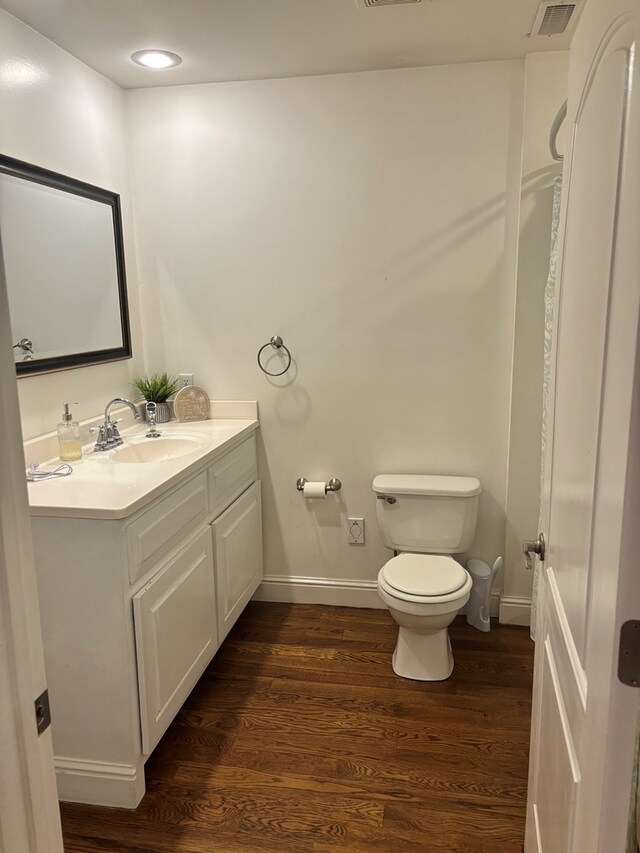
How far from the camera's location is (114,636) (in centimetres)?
184

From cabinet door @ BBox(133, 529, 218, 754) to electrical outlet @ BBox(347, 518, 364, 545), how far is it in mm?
843

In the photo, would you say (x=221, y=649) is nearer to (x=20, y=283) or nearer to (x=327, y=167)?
(x=20, y=283)

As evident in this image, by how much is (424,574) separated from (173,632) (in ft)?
3.22

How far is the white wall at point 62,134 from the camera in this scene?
215cm

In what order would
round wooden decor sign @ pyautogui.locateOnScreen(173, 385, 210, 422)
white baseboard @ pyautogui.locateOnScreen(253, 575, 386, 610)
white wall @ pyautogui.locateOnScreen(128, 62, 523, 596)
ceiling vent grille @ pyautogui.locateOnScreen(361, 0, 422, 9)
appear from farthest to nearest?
white baseboard @ pyautogui.locateOnScreen(253, 575, 386, 610) → round wooden decor sign @ pyautogui.locateOnScreen(173, 385, 210, 422) → white wall @ pyautogui.locateOnScreen(128, 62, 523, 596) → ceiling vent grille @ pyautogui.locateOnScreen(361, 0, 422, 9)

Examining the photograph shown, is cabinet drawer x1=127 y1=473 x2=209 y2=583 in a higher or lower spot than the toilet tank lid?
higher

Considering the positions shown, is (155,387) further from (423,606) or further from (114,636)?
(423,606)

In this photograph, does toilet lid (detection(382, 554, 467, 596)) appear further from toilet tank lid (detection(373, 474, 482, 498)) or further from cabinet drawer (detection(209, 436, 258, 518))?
cabinet drawer (detection(209, 436, 258, 518))

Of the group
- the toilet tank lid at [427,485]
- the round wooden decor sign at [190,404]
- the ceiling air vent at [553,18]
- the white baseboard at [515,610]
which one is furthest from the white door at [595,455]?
the round wooden decor sign at [190,404]

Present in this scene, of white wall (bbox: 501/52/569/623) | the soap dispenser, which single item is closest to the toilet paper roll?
white wall (bbox: 501/52/569/623)

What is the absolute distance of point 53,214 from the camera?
2.36 m

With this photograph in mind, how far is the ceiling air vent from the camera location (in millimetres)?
2133

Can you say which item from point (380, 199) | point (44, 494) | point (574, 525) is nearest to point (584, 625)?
point (574, 525)

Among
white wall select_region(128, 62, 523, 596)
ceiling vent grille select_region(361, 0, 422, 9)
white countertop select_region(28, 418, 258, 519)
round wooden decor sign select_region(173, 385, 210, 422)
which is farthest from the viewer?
round wooden decor sign select_region(173, 385, 210, 422)
